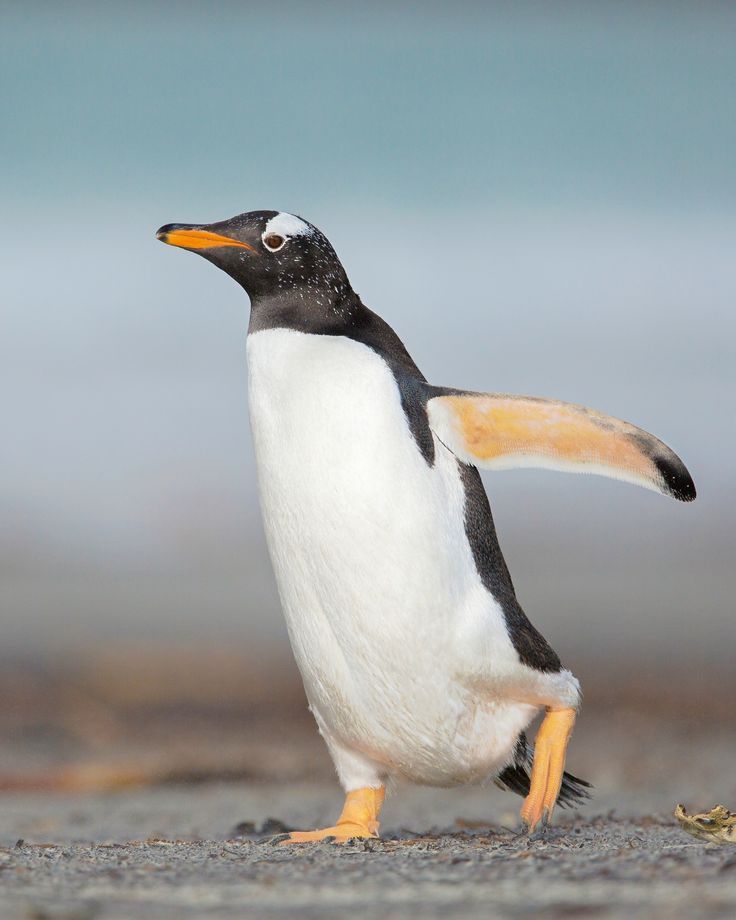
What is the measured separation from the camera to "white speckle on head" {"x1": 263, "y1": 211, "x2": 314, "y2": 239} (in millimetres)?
4488

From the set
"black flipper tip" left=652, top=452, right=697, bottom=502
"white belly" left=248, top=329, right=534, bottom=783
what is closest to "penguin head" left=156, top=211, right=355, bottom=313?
"white belly" left=248, top=329, right=534, bottom=783

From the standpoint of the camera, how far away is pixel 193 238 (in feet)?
15.0

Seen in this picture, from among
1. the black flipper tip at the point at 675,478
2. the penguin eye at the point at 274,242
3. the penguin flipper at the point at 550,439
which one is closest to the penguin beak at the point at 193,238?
the penguin eye at the point at 274,242

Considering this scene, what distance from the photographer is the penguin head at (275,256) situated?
445 cm

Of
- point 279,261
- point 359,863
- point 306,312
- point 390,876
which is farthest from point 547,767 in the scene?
point 279,261

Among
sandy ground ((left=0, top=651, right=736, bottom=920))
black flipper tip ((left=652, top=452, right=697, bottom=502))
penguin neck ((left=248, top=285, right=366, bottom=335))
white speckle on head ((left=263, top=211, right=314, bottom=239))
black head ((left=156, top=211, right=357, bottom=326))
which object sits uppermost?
white speckle on head ((left=263, top=211, right=314, bottom=239))

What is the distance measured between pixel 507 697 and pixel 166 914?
6.11 feet

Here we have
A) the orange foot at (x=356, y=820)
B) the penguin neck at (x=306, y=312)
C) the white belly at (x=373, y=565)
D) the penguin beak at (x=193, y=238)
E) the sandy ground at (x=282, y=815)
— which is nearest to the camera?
the sandy ground at (x=282, y=815)

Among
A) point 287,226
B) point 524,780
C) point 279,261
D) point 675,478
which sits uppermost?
point 287,226

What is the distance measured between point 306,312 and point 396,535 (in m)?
0.82

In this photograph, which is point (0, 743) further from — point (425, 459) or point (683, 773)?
point (425, 459)

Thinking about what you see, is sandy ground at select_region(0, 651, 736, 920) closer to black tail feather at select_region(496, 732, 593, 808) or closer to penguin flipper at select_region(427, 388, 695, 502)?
black tail feather at select_region(496, 732, 593, 808)

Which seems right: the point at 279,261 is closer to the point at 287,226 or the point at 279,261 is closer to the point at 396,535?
the point at 287,226

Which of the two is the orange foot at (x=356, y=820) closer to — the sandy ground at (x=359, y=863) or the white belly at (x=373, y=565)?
the sandy ground at (x=359, y=863)
